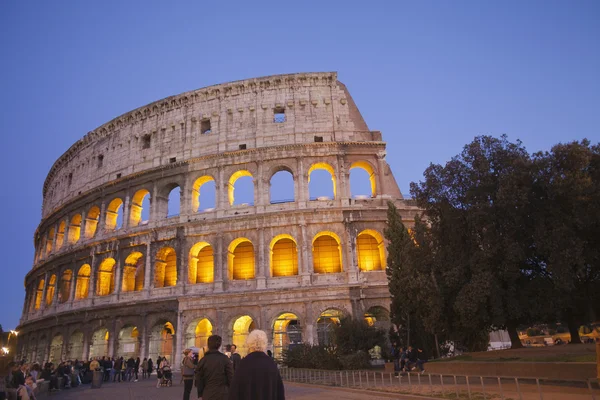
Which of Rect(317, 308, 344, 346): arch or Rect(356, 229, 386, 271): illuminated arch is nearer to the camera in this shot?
Rect(317, 308, 344, 346): arch

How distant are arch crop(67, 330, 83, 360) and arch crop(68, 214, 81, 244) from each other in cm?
730

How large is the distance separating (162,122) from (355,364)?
2108 cm

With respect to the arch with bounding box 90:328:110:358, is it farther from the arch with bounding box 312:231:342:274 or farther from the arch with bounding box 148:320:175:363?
the arch with bounding box 312:231:342:274

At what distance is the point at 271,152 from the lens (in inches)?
1067

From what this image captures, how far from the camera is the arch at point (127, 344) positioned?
26.6 meters

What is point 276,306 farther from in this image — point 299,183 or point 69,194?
point 69,194


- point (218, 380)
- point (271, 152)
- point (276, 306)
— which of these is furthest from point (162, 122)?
point (218, 380)

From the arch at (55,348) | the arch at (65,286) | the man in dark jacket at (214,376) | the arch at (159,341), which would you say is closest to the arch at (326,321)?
the arch at (159,341)

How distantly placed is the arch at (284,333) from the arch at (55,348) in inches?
632

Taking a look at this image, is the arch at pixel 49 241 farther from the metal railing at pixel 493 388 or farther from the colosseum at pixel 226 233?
the metal railing at pixel 493 388

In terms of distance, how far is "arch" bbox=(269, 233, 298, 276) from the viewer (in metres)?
26.2

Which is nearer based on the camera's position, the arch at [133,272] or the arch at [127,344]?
the arch at [127,344]

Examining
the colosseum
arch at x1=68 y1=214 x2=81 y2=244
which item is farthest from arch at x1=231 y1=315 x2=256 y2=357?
arch at x1=68 y1=214 x2=81 y2=244

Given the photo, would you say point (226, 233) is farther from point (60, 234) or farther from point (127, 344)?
point (60, 234)
